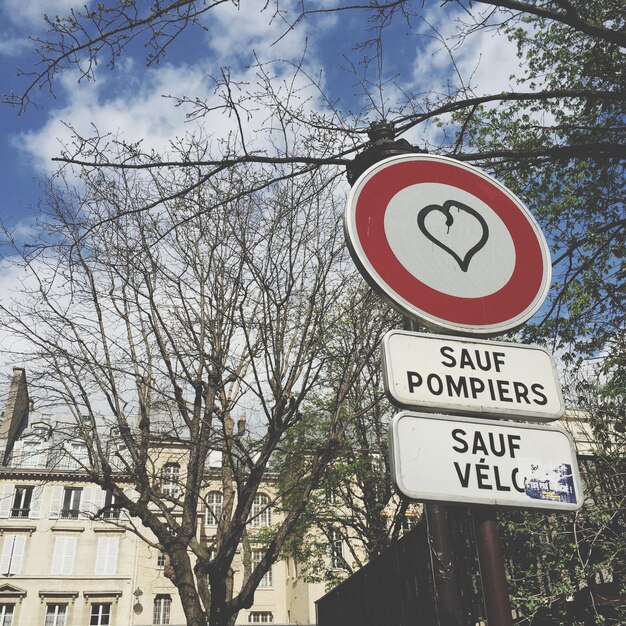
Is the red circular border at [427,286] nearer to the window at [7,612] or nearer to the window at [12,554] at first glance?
the window at [12,554]

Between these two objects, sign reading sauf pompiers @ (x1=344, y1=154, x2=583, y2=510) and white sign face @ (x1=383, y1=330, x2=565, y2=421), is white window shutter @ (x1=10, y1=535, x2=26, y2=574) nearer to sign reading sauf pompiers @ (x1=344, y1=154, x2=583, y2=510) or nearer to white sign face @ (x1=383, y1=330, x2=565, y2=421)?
sign reading sauf pompiers @ (x1=344, y1=154, x2=583, y2=510)

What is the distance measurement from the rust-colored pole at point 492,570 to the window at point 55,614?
127 feet

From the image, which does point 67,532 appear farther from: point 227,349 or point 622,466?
point 622,466

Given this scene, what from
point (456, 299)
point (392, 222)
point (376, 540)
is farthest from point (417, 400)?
point (376, 540)

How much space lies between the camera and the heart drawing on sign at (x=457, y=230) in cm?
210

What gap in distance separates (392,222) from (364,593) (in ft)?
17.2

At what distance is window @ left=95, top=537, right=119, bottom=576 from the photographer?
3512 cm

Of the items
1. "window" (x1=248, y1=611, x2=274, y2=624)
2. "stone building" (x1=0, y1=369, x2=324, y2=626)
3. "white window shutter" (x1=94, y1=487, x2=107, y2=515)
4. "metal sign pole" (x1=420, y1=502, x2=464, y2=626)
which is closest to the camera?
"metal sign pole" (x1=420, y1=502, x2=464, y2=626)

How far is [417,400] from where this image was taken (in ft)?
5.61

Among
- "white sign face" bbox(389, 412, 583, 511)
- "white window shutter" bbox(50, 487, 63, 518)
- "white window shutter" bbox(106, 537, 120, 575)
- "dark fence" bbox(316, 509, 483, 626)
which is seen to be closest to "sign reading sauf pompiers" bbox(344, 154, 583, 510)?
"white sign face" bbox(389, 412, 583, 511)

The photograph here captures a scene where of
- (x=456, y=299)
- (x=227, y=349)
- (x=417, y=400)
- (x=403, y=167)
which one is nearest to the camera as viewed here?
(x=417, y=400)

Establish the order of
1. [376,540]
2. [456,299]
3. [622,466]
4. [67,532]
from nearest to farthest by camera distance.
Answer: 1. [456,299]
2. [622,466]
3. [376,540]
4. [67,532]

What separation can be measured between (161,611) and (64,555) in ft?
20.9

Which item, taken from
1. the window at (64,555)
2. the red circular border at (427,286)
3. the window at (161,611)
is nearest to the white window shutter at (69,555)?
the window at (64,555)
